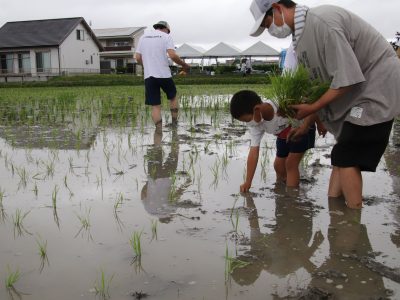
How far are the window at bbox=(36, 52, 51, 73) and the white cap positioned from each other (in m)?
32.5

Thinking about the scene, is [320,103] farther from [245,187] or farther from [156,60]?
[156,60]

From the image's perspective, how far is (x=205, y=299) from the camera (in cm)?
159

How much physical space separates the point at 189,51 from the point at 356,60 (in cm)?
3036

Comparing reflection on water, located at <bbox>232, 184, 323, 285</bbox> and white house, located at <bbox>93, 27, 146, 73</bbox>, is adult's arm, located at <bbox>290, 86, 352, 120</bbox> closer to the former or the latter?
reflection on water, located at <bbox>232, 184, 323, 285</bbox>

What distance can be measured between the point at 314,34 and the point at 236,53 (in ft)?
94.4

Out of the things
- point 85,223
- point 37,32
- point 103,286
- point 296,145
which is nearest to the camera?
point 103,286

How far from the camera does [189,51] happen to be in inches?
1258

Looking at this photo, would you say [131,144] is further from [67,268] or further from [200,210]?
[67,268]

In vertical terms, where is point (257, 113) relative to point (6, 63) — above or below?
below

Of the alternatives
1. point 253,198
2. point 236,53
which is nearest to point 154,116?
point 253,198

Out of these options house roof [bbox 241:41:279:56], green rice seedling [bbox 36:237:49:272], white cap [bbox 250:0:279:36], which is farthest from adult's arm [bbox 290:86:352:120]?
house roof [bbox 241:41:279:56]

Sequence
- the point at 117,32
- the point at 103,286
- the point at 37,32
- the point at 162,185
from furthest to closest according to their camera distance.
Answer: the point at 117,32 < the point at 37,32 < the point at 162,185 < the point at 103,286

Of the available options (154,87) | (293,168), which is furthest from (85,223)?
(154,87)

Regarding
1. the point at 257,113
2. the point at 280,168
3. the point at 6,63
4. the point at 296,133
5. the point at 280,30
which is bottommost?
the point at 280,168
